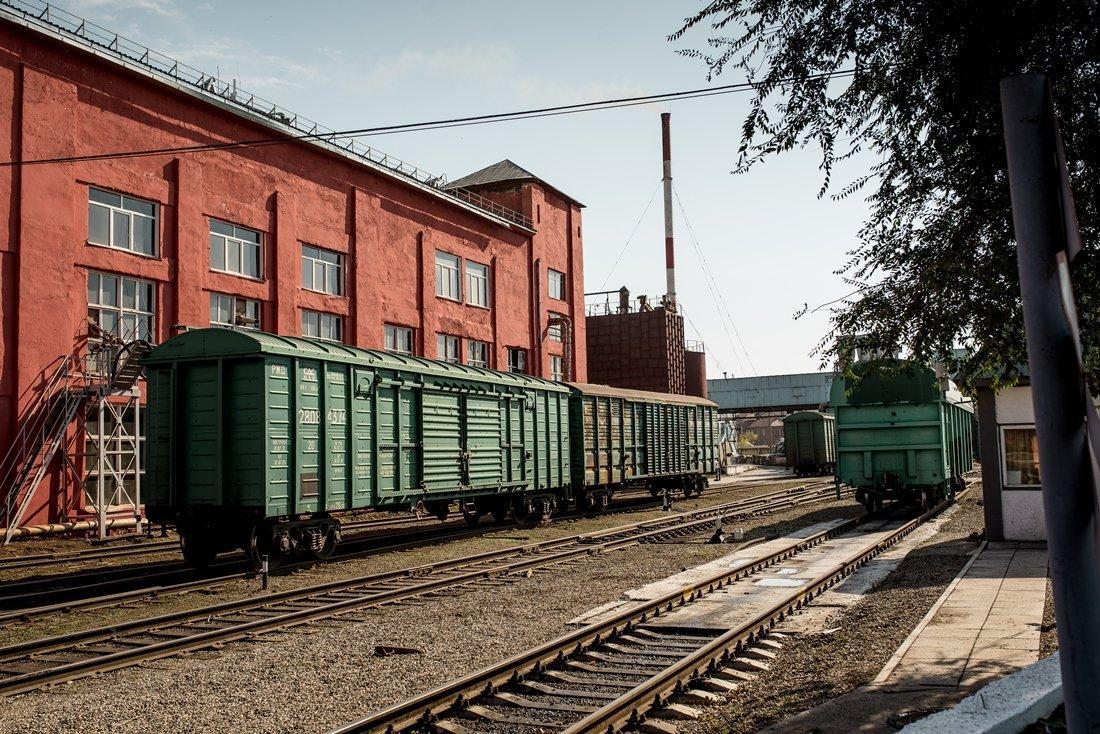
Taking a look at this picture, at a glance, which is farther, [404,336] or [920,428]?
[404,336]

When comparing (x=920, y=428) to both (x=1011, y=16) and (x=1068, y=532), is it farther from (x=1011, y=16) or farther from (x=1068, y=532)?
(x=1068, y=532)

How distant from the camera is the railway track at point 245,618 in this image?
27.6ft

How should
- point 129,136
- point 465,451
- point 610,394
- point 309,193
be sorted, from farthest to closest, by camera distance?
1. point 309,193
2. point 610,394
3. point 129,136
4. point 465,451

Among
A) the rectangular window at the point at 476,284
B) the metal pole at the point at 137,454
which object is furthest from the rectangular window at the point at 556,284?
the metal pole at the point at 137,454

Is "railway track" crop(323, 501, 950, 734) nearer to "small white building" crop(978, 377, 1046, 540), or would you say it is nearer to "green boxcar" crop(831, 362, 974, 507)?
"small white building" crop(978, 377, 1046, 540)

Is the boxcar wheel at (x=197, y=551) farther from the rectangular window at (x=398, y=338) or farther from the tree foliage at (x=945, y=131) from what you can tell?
the rectangular window at (x=398, y=338)

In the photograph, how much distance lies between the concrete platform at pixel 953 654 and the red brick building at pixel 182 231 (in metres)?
17.1

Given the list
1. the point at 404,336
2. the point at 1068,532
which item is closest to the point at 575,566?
the point at 1068,532

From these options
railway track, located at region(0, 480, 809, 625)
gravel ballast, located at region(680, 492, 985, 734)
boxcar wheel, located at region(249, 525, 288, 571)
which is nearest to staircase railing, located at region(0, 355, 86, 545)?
railway track, located at region(0, 480, 809, 625)

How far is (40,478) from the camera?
20344 millimetres

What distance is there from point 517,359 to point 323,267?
1229cm

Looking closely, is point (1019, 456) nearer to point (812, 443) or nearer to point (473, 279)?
point (473, 279)

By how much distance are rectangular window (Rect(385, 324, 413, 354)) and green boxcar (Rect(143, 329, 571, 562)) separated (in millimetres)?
15146

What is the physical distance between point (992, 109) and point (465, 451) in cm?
1332
